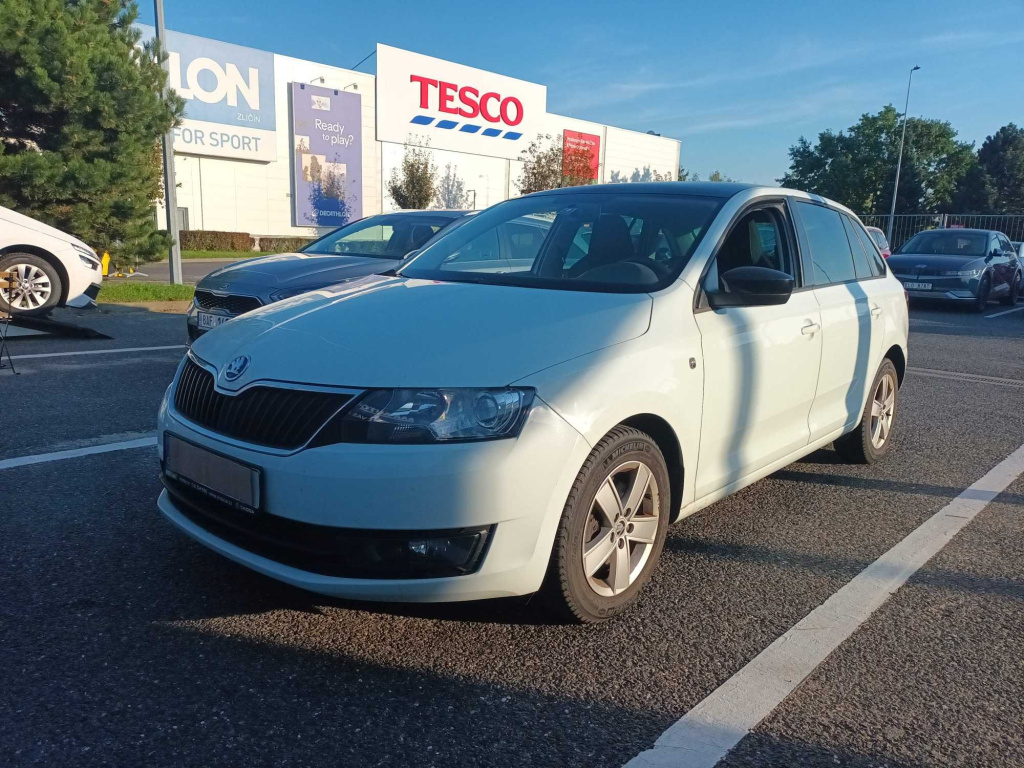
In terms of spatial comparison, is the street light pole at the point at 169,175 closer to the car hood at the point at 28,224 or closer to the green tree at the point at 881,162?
the car hood at the point at 28,224

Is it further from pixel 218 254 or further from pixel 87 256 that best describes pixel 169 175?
pixel 218 254

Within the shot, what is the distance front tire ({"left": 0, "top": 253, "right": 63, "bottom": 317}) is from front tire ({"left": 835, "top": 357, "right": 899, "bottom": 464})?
885cm

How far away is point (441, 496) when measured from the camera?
251 centimetres

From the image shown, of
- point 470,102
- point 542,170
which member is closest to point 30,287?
point 542,170

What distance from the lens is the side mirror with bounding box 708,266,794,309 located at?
11.2ft

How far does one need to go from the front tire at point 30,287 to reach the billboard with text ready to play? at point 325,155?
2936 centimetres

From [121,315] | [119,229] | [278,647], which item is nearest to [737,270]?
[278,647]

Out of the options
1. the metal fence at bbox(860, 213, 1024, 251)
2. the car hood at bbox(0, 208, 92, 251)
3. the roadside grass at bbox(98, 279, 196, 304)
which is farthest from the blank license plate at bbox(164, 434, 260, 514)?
the metal fence at bbox(860, 213, 1024, 251)

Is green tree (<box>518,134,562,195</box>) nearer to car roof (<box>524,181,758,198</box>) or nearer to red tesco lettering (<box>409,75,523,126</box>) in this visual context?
red tesco lettering (<box>409,75,523,126</box>)

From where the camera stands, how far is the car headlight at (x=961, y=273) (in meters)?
15.8

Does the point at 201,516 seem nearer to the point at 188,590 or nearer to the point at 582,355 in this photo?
the point at 188,590

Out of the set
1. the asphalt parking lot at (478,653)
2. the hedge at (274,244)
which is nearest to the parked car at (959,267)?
the asphalt parking lot at (478,653)

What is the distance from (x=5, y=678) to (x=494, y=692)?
1478mm

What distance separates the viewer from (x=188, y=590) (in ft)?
10.4
